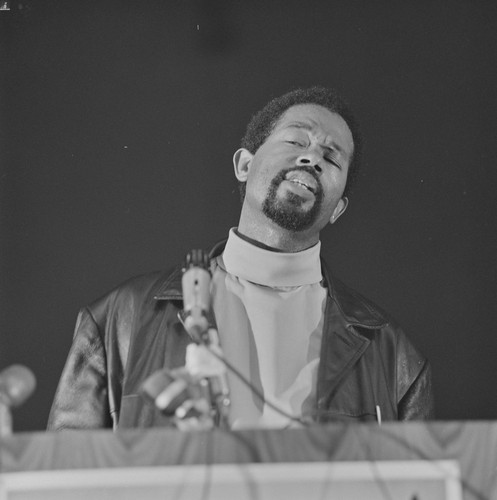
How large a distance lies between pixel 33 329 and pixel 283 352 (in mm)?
864

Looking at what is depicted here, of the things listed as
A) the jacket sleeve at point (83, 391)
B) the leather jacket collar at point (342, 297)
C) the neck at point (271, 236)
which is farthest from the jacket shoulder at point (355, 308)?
the jacket sleeve at point (83, 391)

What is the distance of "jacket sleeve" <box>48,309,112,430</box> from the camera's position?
2451 mm

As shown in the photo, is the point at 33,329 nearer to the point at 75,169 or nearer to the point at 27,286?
the point at 27,286

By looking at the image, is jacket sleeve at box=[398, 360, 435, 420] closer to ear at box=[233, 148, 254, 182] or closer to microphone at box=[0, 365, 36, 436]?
ear at box=[233, 148, 254, 182]

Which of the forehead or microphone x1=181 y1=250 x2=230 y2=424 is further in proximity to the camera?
the forehead

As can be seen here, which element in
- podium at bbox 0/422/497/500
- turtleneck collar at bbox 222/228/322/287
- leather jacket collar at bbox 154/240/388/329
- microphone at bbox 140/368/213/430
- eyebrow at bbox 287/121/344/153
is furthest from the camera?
eyebrow at bbox 287/121/344/153

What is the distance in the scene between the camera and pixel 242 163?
3.01 metres

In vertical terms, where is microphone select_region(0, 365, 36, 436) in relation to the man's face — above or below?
below

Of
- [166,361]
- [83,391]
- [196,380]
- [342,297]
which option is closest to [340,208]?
[342,297]

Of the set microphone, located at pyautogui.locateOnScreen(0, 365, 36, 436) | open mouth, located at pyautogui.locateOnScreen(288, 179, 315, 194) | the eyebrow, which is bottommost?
microphone, located at pyautogui.locateOnScreen(0, 365, 36, 436)

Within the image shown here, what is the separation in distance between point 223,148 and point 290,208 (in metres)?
0.56

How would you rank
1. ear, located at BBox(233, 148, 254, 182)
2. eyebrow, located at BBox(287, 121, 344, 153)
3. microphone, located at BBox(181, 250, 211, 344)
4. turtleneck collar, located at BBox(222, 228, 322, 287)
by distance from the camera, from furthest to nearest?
ear, located at BBox(233, 148, 254, 182) → eyebrow, located at BBox(287, 121, 344, 153) → turtleneck collar, located at BBox(222, 228, 322, 287) → microphone, located at BBox(181, 250, 211, 344)

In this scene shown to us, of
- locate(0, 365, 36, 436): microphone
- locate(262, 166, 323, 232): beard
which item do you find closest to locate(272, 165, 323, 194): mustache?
locate(262, 166, 323, 232): beard

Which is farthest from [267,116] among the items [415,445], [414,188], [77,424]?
[415,445]
